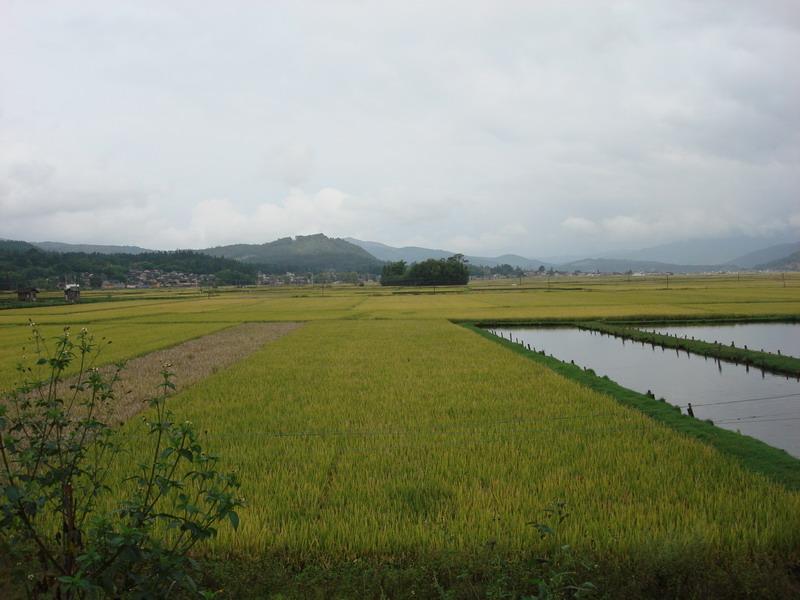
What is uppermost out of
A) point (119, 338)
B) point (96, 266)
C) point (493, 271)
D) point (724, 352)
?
point (493, 271)

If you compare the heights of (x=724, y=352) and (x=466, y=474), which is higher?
(x=724, y=352)

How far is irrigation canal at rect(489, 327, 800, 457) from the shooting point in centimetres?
862

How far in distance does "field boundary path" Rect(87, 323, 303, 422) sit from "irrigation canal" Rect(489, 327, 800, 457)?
872 cm

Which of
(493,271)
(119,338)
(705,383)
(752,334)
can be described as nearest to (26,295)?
(119,338)

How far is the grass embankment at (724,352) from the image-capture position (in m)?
13.0

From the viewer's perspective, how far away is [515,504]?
486cm

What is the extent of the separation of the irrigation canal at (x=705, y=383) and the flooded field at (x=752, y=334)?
2.61 metres

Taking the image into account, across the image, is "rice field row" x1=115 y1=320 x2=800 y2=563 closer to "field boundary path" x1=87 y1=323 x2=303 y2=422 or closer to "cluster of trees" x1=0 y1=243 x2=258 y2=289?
"field boundary path" x1=87 y1=323 x2=303 y2=422

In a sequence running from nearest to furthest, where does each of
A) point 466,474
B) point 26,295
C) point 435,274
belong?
point 466,474 < point 26,295 < point 435,274

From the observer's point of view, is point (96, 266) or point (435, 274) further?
point (96, 266)

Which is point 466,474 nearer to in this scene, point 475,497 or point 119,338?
point 475,497

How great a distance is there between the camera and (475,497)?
5008mm

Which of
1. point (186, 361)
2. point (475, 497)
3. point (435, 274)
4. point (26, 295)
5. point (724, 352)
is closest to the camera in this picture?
point (475, 497)

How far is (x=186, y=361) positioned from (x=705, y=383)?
1318 centimetres
